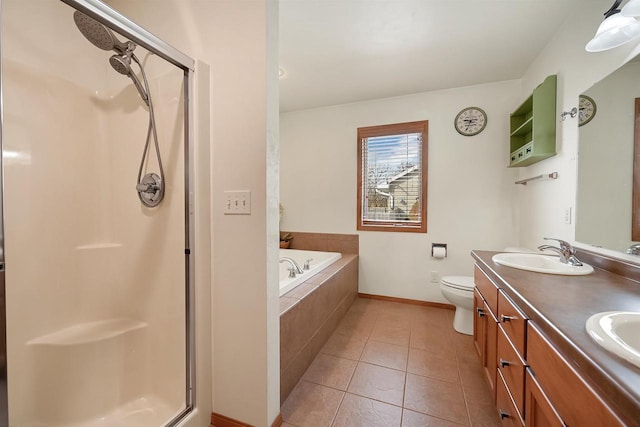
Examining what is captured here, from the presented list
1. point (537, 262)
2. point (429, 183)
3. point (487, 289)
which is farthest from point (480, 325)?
point (429, 183)

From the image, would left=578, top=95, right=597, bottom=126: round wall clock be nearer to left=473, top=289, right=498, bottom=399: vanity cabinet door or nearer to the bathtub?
left=473, top=289, right=498, bottom=399: vanity cabinet door

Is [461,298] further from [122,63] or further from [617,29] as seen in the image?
[122,63]

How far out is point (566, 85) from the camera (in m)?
1.77

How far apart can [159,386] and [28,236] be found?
1.02 m

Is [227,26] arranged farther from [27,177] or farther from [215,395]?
[215,395]

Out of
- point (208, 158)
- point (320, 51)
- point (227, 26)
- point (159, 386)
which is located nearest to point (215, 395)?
point (159, 386)

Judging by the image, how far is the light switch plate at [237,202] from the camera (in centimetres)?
121

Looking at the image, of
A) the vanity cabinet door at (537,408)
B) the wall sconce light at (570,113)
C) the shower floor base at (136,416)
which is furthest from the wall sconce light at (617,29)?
the shower floor base at (136,416)

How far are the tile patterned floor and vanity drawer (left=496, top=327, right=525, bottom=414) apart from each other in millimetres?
411

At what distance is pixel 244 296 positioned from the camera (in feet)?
4.02

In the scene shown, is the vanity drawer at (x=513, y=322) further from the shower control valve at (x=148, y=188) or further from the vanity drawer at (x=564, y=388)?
the shower control valve at (x=148, y=188)

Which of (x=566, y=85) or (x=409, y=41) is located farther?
(x=409, y=41)

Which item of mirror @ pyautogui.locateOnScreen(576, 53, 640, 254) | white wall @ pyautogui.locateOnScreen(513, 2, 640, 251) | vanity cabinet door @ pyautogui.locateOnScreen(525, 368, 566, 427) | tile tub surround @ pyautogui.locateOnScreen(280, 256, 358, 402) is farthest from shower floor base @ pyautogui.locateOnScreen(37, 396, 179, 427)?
white wall @ pyautogui.locateOnScreen(513, 2, 640, 251)

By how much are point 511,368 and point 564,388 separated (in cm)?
47
